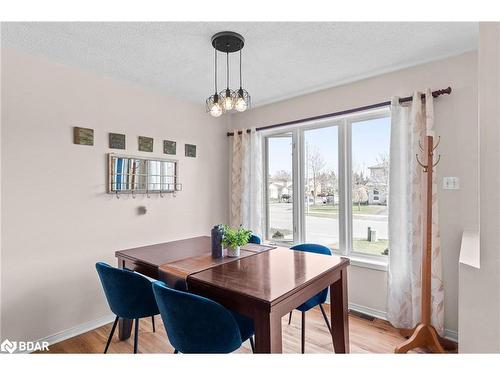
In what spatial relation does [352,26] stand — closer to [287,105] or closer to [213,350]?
[287,105]

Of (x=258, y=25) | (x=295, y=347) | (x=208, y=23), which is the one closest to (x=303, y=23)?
(x=258, y=25)

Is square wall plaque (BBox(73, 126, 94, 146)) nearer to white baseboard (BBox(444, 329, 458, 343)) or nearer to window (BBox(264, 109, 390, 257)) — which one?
window (BBox(264, 109, 390, 257))

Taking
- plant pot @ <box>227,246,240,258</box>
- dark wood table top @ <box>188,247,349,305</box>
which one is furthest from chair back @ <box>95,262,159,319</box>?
plant pot @ <box>227,246,240,258</box>

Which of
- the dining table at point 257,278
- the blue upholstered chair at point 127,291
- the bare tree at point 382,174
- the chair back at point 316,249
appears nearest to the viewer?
the dining table at point 257,278

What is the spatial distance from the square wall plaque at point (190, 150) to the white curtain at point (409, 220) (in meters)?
2.20

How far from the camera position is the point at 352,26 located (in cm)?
188

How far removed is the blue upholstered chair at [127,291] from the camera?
5.86 ft

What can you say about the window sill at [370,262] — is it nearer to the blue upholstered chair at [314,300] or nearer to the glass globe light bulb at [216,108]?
the blue upholstered chair at [314,300]

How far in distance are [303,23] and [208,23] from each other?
630mm

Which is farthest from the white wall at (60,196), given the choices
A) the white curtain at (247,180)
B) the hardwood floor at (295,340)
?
the white curtain at (247,180)

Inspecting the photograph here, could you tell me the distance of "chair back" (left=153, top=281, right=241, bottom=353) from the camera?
1.36 metres

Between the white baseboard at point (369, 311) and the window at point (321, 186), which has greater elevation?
the window at point (321, 186)

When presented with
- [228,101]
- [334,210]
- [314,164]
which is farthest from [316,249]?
[228,101]

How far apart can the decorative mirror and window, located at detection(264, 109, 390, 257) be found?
125 centimetres
